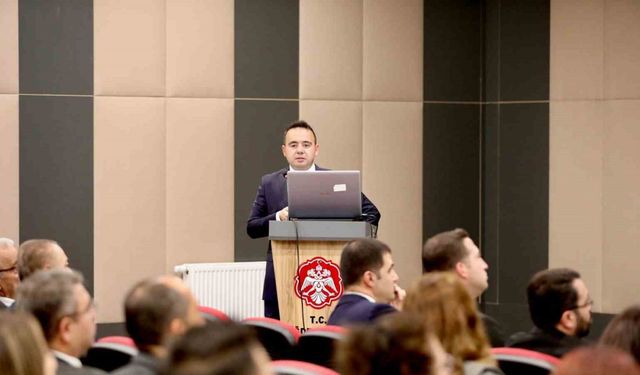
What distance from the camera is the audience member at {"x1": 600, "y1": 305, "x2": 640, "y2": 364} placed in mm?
2570

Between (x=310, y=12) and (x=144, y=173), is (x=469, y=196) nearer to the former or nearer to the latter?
(x=310, y=12)

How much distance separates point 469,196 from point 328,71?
1.58 metres

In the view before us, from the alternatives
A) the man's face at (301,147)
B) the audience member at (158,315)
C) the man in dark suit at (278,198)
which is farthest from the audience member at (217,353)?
the man's face at (301,147)

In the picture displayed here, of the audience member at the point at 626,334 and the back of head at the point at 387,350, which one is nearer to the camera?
the back of head at the point at 387,350

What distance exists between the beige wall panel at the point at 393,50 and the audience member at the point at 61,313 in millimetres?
5262

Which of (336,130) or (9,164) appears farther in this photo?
(336,130)

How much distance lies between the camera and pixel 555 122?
25.6 ft

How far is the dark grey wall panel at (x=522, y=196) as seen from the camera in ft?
25.9

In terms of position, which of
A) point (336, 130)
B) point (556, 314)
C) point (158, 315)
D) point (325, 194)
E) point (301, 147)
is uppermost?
point (336, 130)

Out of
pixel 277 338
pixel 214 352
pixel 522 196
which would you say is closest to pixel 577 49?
pixel 522 196

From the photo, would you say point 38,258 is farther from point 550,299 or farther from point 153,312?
point 550,299

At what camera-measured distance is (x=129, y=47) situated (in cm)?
746

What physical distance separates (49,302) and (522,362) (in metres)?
1.44

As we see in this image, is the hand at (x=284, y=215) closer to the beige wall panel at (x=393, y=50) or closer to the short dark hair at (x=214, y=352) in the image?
the beige wall panel at (x=393, y=50)
